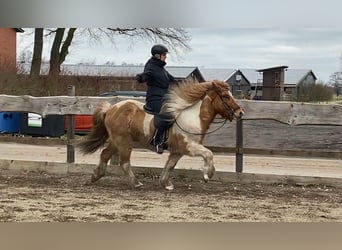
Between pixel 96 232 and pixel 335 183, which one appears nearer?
pixel 96 232

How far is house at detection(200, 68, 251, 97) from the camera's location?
5459 millimetres

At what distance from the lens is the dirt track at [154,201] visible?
353cm

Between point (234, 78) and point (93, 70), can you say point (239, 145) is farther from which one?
point (93, 70)

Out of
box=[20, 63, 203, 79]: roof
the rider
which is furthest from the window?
box=[20, 63, 203, 79]: roof

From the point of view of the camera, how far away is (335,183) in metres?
4.95

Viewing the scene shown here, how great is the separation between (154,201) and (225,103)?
1098 millimetres

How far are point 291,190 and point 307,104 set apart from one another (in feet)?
2.70

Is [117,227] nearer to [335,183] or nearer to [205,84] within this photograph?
[205,84]

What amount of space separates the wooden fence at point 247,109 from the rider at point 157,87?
2.57 ft

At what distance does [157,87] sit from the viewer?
4633 millimetres

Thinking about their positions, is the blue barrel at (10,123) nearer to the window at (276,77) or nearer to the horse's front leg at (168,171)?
the horse's front leg at (168,171)

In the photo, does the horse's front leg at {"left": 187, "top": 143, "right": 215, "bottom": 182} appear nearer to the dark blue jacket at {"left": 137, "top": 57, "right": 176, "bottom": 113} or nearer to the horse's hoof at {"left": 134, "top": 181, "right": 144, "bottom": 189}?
the dark blue jacket at {"left": 137, "top": 57, "right": 176, "bottom": 113}

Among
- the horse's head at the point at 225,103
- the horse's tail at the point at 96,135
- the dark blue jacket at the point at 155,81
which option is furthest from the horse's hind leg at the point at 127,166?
the horse's head at the point at 225,103
